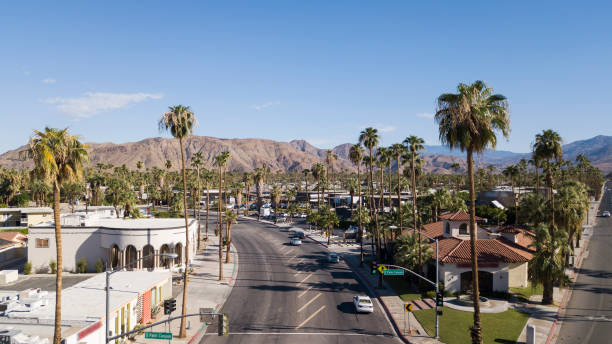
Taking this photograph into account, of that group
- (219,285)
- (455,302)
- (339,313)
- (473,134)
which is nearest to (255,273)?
(219,285)

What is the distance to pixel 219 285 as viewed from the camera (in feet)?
152

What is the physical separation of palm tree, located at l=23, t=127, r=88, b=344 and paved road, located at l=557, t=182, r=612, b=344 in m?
34.9

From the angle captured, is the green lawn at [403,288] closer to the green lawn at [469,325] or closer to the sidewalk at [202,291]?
the green lawn at [469,325]

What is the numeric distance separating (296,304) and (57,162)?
2560cm

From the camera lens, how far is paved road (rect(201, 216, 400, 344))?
3136 cm

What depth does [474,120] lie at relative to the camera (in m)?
24.1

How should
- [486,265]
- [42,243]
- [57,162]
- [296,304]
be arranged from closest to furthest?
[57,162], [296,304], [486,265], [42,243]

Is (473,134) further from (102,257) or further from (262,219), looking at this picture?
(262,219)

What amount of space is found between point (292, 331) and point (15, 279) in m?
34.6

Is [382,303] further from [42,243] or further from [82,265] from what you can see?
[42,243]

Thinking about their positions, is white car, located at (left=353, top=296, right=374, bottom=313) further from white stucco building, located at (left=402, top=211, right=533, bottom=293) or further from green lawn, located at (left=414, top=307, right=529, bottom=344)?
white stucco building, located at (left=402, top=211, right=533, bottom=293)

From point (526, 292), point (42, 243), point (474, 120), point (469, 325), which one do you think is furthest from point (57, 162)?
point (526, 292)

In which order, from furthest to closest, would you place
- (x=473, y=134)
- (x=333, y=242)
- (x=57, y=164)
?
(x=333, y=242) < (x=473, y=134) < (x=57, y=164)

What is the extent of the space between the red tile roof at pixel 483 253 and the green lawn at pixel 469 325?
598cm
